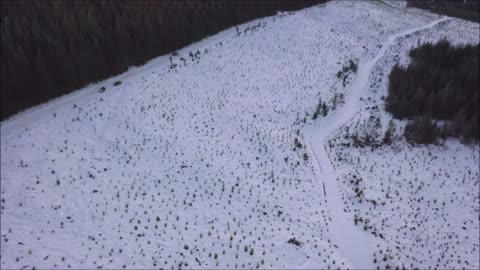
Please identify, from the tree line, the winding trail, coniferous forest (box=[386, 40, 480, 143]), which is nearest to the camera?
the winding trail

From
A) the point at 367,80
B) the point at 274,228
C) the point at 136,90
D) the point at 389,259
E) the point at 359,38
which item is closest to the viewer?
the point at 389,259

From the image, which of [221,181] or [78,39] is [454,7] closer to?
[78,39]

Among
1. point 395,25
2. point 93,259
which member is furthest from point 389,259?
point 395,25

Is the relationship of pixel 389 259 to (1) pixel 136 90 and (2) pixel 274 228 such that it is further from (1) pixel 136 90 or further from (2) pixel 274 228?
(1) pixel 136 90

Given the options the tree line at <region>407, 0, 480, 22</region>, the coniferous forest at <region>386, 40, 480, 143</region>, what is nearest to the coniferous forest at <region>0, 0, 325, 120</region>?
the coniferous forest at <region>386, 40, 480, 143</region>

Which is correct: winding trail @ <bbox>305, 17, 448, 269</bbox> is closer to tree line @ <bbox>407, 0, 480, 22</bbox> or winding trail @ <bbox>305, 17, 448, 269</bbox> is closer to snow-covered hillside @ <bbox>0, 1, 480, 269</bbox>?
snow-covered hillside @ <bbox>0, 1, 480, 269</bbox>

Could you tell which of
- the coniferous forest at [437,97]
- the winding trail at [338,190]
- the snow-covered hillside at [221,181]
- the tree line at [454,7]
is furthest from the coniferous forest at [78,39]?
the tree line at [454,7]

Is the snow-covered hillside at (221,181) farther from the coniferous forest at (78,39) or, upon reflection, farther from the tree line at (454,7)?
the tree line at (454,7)
